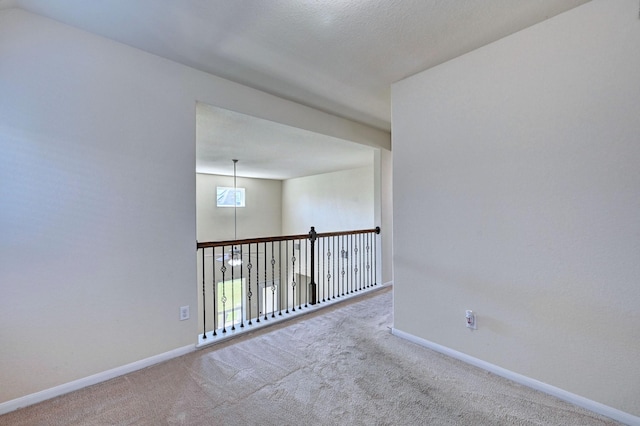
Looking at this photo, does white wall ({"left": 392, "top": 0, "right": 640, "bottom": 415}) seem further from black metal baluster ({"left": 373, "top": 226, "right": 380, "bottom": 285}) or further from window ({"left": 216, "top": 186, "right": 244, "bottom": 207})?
window ({"left": 216, "top": 186, "right": 244, "bottom": 207})

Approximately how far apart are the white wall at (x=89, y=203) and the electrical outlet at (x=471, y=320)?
2.34 meters

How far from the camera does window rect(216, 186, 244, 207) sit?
720 centimetres

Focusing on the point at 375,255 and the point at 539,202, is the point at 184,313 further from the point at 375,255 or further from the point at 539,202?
the point at 375,255

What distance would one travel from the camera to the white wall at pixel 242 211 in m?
6.91

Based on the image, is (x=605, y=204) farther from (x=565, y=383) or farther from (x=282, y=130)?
(x=282, y=130)

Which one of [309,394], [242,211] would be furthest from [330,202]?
[309,394]

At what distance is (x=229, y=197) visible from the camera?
7.38 metres

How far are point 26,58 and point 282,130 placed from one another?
2.10 m

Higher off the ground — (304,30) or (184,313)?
(304,30)

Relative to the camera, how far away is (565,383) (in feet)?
5.69

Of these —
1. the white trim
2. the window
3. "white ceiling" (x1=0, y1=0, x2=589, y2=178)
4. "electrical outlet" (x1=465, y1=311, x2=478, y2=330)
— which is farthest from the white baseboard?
the window

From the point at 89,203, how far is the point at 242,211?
18.7ft

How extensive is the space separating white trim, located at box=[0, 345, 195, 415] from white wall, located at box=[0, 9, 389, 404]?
0.04 meters

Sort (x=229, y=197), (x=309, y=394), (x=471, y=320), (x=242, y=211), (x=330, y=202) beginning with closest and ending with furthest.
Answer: (x=309, y=394), (x=471, y=320), (x=330, y=202), (x=229, y=197), (x=242, y=211)
